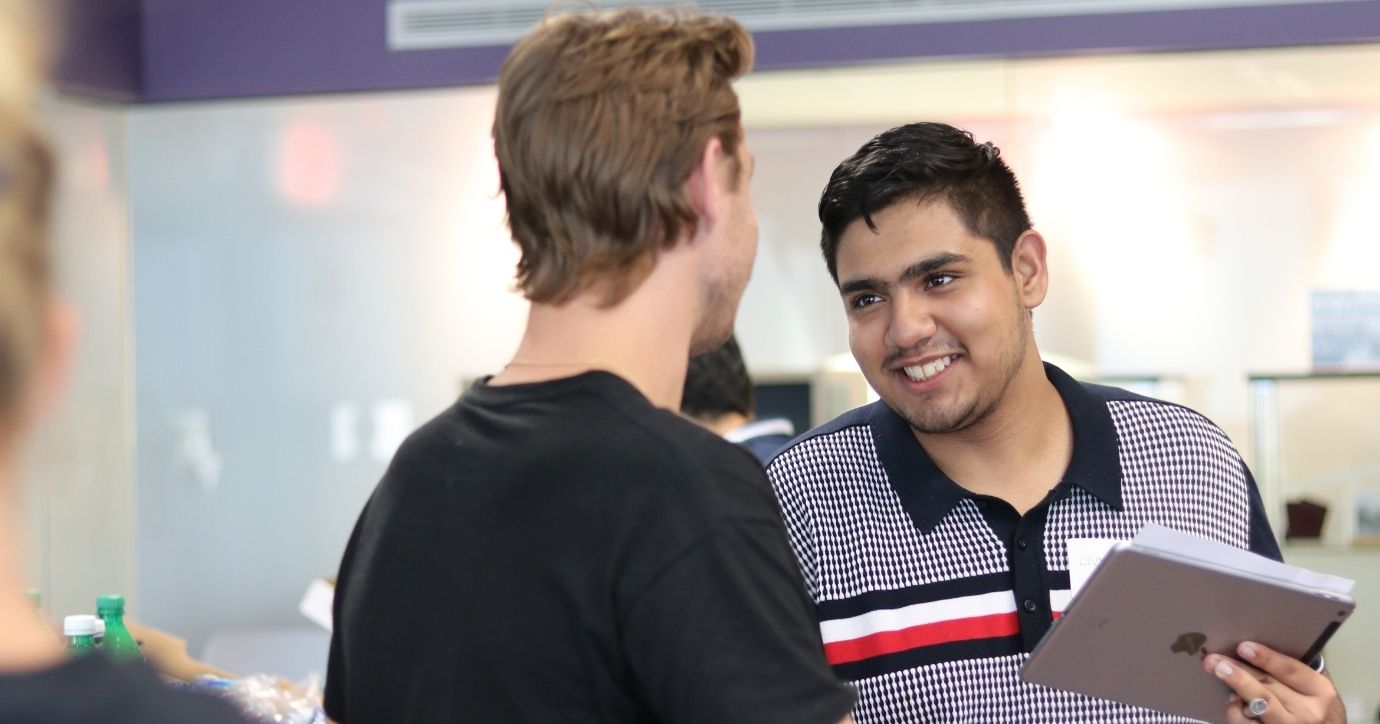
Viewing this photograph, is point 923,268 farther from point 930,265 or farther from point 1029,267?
point 1029,267

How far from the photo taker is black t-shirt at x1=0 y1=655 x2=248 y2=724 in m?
0.55

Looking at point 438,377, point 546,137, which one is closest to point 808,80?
point 438,377

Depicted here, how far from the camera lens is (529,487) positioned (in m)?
1.03

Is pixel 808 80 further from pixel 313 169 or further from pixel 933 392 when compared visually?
pixel 933 392

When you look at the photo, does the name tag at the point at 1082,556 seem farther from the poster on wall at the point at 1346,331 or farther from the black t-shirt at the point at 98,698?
the poster on wall at the point at 1346,331

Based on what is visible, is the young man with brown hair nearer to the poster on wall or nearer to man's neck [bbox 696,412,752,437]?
man's neck [bbox 696,412,752,437]

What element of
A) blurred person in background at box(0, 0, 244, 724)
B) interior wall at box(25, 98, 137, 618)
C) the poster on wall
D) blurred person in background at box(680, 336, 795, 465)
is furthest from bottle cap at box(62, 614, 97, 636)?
the poster on wall

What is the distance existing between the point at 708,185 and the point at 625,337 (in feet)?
0.44

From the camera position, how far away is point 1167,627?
5.16 feet

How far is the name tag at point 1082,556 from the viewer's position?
179 centimetres

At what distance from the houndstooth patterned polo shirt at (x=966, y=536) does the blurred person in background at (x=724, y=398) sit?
50.4 inches

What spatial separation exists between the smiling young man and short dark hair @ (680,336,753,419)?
1.25 m

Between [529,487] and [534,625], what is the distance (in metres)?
0.10

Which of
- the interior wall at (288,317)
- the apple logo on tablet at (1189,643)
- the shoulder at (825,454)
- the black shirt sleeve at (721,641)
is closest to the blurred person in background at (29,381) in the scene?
the black shirt sleeve at (721,641)
